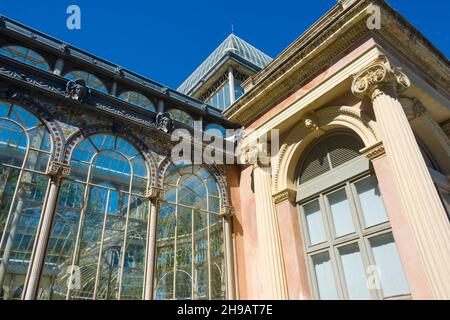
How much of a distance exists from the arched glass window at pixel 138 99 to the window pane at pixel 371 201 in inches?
275

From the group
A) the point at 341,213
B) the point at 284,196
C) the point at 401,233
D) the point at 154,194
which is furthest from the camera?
the point at 154,194

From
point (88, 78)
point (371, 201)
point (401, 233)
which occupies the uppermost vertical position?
point (88, 78)

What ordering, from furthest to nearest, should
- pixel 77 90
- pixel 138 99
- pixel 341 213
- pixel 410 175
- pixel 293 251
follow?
pixel 138 99 < pixel 77 90 < pixel 293 251 < pixel 341 213 < pixel 410 175

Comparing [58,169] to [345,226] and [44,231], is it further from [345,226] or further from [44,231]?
[345,226]

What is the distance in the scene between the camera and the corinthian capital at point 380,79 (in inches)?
248

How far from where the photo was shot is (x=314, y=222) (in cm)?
A: 793

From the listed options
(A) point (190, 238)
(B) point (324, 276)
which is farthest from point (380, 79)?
(A) point (190, 238)

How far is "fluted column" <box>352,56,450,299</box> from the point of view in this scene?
4703 millimetres

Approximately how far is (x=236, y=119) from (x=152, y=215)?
378cm

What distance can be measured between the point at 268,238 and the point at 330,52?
15.2ft

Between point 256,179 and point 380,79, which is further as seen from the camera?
point 256,179

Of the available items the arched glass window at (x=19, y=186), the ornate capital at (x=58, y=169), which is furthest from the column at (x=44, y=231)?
the arched glass window at (x=19, y=186)

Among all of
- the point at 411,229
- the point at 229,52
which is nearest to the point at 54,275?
the point at 411,229

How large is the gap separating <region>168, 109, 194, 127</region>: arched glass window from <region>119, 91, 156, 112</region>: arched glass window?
759 millimetres
